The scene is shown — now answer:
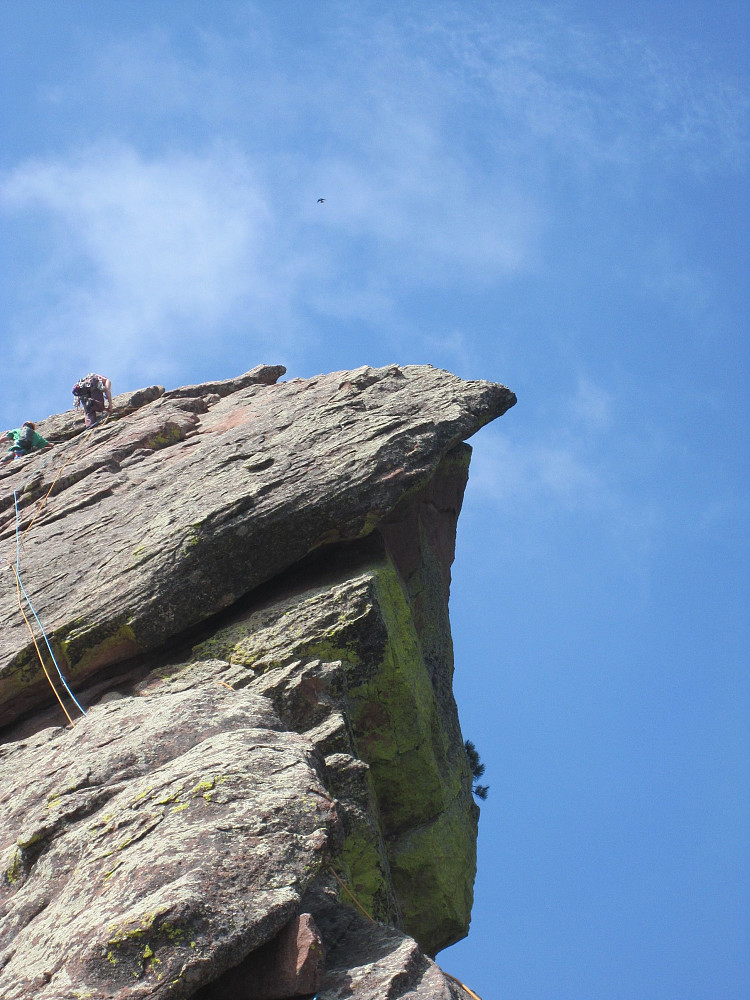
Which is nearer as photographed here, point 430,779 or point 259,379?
point 430,779

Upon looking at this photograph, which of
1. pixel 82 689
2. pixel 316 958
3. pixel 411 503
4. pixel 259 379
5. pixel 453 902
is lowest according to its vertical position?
pixel 316 958

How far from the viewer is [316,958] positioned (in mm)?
8844

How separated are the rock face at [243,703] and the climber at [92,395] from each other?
8.36ft

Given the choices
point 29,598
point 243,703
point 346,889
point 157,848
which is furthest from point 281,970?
point 29,598

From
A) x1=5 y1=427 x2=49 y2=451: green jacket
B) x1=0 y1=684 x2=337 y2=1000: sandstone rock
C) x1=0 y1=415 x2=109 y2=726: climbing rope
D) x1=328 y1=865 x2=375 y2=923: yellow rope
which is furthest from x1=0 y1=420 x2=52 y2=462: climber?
x1=328 y1=865 x2=375 y2=923: yellow rope

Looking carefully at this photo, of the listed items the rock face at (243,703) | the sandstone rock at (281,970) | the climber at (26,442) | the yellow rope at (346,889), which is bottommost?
the sandstone rock at (281,970)

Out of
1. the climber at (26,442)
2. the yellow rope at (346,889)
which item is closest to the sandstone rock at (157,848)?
the yellow rope at (346,889)

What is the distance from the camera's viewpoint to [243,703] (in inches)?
502

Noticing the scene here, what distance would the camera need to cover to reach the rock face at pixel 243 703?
8.90 m

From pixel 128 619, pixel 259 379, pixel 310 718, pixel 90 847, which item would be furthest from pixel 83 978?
pixel 259 379

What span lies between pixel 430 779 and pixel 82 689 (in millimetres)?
6214

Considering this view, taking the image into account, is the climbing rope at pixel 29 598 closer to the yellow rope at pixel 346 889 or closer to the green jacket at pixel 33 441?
the green jacket at pixel 33 441

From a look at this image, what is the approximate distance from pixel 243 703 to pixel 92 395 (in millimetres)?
16080

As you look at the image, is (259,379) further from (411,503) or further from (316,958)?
(316,958)
